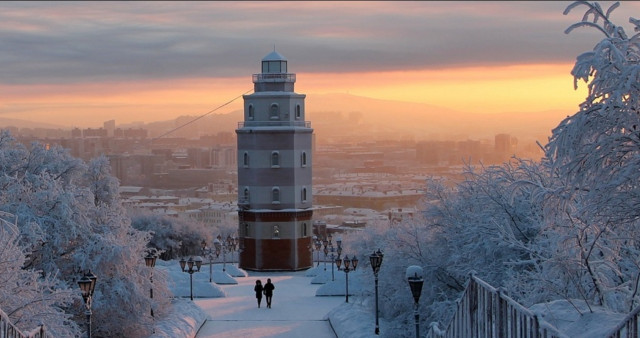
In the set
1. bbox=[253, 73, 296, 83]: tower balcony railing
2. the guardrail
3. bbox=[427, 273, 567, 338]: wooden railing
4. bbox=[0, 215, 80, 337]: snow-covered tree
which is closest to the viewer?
the guardrail

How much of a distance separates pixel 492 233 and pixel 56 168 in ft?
50.2

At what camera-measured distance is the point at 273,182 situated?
53.2 m

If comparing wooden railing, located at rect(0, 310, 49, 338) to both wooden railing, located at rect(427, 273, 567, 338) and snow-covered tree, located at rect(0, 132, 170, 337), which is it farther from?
snow-covered tree, located at rect(0, 132, 170, 337)

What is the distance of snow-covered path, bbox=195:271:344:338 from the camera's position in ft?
96.7

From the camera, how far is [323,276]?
4722 centimetres

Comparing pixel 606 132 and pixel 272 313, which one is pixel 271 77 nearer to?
pixel 272 313

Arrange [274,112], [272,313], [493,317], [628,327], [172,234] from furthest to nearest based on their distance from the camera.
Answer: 1. [172,234]
2. [274,112]
3. [272,313]
4. [493,317]
5. [628,327]

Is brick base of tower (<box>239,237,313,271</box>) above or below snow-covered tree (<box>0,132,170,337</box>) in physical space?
below

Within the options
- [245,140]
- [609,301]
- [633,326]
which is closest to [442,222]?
[609,301]

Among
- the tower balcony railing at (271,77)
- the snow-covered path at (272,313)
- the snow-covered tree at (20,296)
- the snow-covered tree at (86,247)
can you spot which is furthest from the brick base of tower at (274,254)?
the snow-covered tree at (20,296)

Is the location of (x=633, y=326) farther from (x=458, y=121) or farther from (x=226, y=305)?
(x=458, y=121)

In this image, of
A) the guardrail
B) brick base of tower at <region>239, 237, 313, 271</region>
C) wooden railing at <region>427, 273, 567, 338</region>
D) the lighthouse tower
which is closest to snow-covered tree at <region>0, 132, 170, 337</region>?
wooden railing at <region>427, 273, 567, 338</region>

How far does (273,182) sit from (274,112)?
147 inches

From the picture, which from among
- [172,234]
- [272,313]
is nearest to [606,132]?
[272,313]
